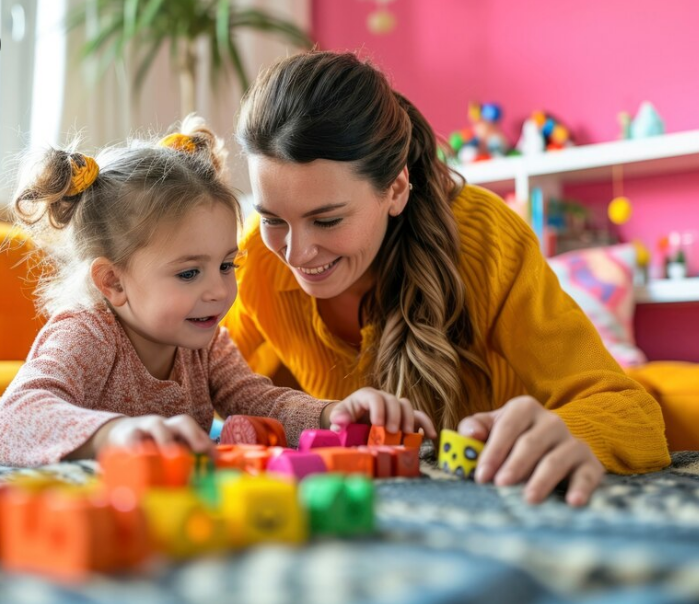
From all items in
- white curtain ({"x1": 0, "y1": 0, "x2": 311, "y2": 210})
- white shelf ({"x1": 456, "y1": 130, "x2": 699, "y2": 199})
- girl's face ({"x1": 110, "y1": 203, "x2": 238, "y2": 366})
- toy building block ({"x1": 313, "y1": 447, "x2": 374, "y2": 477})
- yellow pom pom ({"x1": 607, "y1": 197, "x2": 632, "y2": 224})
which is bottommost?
toy building block ({"x1": 313, "y1": 447, "x2": 374, "y2": 477})

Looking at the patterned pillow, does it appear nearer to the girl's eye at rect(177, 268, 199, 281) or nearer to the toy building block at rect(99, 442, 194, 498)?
the girl's eye at rect(177, 268, 199, 281)

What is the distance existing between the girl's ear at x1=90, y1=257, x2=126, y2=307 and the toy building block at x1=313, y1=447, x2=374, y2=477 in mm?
607

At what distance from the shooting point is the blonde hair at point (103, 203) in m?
1.40

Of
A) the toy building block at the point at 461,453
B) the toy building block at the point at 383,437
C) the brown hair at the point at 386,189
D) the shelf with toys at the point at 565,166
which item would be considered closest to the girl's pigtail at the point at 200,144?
the brown hair at the point at 386,189

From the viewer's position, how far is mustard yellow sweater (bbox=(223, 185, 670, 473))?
1167 mm

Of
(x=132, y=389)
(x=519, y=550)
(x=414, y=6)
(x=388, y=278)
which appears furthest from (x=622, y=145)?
(x=519, y=550)

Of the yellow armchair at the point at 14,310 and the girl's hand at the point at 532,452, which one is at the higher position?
the yellow armchair at the point at 14,310

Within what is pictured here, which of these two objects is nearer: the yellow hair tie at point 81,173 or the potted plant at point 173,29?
the yellow hair tie at point 81,173

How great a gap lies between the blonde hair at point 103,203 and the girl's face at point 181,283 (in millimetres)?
24

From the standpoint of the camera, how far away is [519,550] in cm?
56

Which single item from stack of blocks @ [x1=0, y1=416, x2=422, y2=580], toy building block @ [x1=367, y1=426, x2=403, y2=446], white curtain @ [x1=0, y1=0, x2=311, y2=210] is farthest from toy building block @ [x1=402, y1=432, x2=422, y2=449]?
white curtain @ [x1=0, y1=0, x2=311, y2=210]

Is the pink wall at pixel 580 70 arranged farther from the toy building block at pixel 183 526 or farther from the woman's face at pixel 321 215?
the toy building block at pixel 183 526

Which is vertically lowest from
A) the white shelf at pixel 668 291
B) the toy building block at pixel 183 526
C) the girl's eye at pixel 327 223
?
the toy building block at pixel 183 526

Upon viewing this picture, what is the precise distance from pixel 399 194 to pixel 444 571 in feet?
3.51
